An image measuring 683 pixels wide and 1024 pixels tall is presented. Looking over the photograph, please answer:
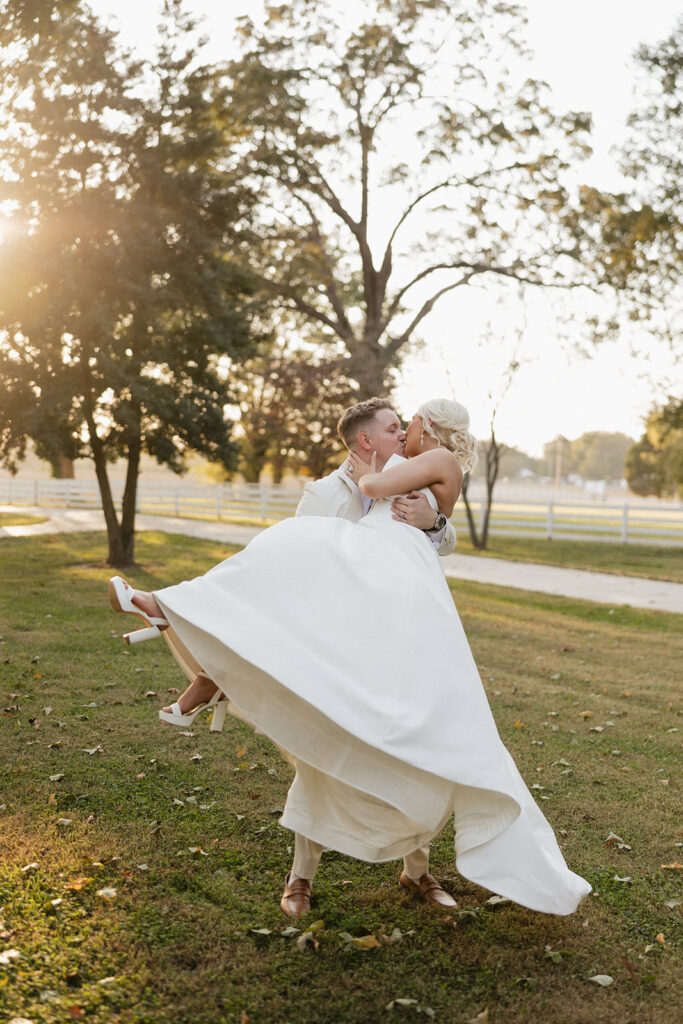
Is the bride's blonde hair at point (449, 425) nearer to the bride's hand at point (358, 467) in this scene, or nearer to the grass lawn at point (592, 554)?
the bride's hand at point (358, 467)

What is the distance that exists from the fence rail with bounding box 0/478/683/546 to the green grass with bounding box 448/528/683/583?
36 centimetres

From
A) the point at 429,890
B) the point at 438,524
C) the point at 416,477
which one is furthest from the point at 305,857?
the point at 416,477

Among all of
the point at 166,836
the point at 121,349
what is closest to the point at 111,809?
the point at 166,836

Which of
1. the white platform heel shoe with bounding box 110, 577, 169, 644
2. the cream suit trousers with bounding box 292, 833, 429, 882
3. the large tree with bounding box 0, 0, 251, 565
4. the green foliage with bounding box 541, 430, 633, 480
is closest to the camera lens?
the white platform heel shoe with bounding box 110, 577, 169, 644

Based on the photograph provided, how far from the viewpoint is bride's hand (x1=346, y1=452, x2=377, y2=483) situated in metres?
4.00

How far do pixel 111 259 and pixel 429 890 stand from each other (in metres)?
11.8

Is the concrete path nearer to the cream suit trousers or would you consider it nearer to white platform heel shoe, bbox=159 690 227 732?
the cream suit trousers

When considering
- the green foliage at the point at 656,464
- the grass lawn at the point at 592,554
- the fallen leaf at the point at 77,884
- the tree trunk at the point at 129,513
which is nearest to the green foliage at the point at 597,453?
the green foliage at the point at 656,464

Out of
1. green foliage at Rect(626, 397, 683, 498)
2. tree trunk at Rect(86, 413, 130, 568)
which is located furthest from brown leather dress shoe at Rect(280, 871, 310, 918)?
green foliage at Rect(626, 397, 683, 498)

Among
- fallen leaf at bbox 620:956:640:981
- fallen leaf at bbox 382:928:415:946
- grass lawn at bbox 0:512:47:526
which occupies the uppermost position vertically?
grass lawn at bbox 0:512:47:526

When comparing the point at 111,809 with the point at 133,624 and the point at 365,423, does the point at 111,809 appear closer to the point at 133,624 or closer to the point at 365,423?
the point at 365,423

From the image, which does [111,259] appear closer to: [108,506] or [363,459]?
[108,506]

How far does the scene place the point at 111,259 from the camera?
45.5 ft

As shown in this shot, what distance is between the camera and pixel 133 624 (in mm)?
10695
